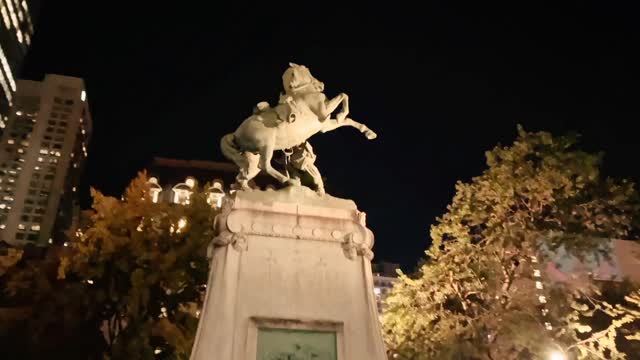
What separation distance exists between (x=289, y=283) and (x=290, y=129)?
2858 mm

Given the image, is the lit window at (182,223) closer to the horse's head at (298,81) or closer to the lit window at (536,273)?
the horse's head at (298,81)

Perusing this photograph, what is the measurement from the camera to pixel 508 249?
17.3 metres

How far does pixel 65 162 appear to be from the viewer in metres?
97.1

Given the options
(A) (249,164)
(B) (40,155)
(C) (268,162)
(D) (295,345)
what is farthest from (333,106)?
(B) (40,155)

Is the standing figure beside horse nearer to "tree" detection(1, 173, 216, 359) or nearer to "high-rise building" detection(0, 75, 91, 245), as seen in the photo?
"tree" detection(1, 173, 216, 359)

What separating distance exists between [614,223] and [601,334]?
146 inches

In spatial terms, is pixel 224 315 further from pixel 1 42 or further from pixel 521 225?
pixel 1 42

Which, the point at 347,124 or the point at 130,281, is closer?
the point at 347,124

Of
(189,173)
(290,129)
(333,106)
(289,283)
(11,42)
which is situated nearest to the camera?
(289,283)

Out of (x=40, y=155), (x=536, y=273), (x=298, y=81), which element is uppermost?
(x=40, y=155)

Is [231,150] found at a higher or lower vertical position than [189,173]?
lower

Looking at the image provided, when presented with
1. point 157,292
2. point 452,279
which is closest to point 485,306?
point 452,279

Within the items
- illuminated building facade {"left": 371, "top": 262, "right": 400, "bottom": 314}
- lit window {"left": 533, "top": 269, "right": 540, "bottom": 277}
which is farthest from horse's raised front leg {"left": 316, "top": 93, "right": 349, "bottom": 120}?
illuminated building facade {"left": 371, "top": 262, "right": 400, "bottom": 314}

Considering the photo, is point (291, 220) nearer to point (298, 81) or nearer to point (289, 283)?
point (289, 283)
